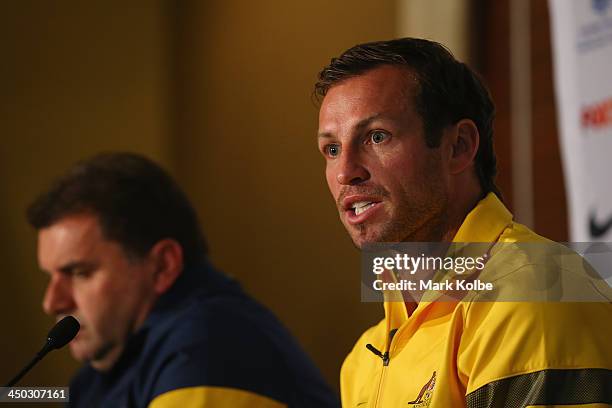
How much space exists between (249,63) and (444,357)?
124 cm

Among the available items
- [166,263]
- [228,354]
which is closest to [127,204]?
[166,263]

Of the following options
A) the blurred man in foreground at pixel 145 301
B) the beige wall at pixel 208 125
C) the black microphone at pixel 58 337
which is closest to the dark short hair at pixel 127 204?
the blurred man in foreground at pixel 145 301

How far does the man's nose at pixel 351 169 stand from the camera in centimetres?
108

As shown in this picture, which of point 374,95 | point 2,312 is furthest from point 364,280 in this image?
point 2,312

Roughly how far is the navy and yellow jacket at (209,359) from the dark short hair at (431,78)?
0.51m

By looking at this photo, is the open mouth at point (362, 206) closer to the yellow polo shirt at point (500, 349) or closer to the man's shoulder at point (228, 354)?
the yellow polo shirt at point (500, 349)

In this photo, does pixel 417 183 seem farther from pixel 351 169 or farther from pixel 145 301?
pixel 145 301

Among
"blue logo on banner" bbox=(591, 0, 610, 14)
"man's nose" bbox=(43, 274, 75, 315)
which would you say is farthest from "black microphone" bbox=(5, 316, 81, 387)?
"blue logo on banner" bbox=(591, 0, 610, 14)

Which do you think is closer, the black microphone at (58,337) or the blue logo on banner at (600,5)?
the black microphone at (58,337)

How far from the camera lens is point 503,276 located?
99 centimetres

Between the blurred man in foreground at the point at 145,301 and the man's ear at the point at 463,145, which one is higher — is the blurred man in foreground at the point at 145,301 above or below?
below

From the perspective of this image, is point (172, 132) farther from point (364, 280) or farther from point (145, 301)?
point (364, 280)

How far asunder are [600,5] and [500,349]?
42.0 inches

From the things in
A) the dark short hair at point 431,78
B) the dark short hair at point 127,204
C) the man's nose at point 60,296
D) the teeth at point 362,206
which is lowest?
the man's nose at point 60,296
